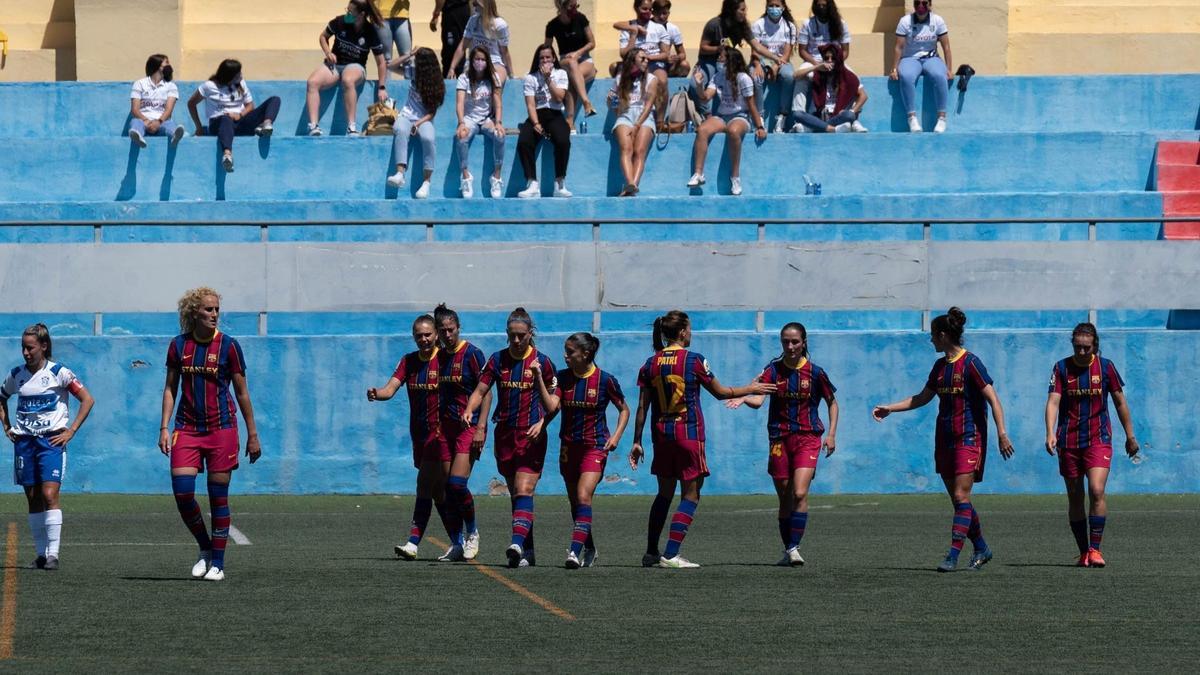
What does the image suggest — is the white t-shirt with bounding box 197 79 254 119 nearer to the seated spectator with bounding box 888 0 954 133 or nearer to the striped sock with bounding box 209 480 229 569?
the seated spectator with bounding box 888 0 954 133

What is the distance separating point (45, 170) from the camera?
23.5 metres

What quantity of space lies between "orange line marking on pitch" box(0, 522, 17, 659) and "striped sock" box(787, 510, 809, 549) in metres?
5.17

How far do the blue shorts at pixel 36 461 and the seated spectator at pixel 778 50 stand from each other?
1233cm

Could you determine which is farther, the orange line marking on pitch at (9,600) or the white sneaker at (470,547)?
the white sneaker at (470,547)

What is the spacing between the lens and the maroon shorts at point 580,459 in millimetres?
13500

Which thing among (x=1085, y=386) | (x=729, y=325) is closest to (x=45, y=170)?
(x=729, y=325)

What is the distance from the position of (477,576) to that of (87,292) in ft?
30.1

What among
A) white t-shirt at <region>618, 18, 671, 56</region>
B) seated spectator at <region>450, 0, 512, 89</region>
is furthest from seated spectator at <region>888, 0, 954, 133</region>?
seated spectator at <region>450, 0, 512, 89</region>

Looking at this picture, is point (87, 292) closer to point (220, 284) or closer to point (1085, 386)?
point (220, 284)

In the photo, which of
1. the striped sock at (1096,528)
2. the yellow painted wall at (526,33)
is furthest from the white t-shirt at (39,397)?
the yellow painted wall at (526,33)

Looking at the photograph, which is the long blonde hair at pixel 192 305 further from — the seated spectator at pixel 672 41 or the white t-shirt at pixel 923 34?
the white t-shirt at pixel 923 34

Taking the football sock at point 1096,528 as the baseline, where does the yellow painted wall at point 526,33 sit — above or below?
above

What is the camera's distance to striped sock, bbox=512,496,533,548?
43.8 ft

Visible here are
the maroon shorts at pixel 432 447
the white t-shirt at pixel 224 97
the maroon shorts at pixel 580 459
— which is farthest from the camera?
the white t-shirt at pixel 224 97
